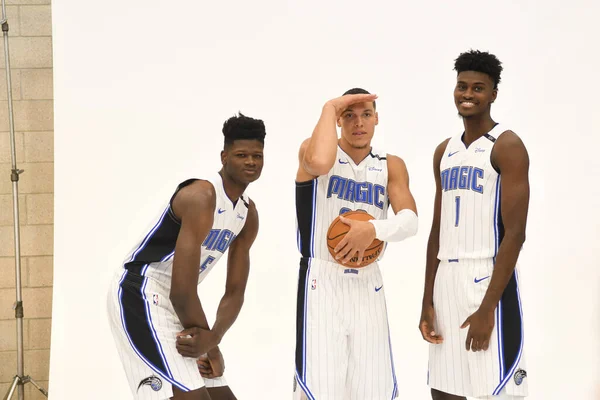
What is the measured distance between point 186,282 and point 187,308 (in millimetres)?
110

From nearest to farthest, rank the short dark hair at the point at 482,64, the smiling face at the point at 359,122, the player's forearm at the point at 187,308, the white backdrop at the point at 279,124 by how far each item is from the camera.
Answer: the player's forearm at the point at 187,308 < the short dark hair at the point at 482,64 < the smiling face at the point at 359,122 < the white backdrop at the point at 279,124

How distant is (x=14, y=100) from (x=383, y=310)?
3.77 m

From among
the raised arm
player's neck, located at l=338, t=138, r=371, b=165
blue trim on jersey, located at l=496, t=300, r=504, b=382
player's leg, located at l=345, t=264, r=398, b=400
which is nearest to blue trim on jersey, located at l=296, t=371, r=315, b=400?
player's leg, located at l=345, t=264, r=398, b=400

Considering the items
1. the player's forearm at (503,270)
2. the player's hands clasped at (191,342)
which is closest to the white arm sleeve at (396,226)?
the player's forearm at (503,270)

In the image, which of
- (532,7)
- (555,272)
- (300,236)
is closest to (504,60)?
(532,7)

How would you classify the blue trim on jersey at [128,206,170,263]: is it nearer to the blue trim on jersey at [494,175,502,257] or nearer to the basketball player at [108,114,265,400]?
the basketball player at [108,114,265,400]

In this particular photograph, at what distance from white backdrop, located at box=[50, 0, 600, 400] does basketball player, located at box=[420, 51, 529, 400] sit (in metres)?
1.95

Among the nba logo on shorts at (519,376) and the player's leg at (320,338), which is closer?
the nba logo on shorts at (519,376)

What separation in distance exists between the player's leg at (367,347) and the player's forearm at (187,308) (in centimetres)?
64

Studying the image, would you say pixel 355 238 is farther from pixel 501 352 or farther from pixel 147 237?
pixel 147 237

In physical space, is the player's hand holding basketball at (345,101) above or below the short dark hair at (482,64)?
below

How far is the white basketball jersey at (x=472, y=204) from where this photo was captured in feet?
9.96

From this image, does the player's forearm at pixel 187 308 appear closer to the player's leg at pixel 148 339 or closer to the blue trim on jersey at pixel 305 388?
Answer: the player's leg at pixel 148 339

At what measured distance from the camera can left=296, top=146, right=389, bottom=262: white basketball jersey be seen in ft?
10.6
